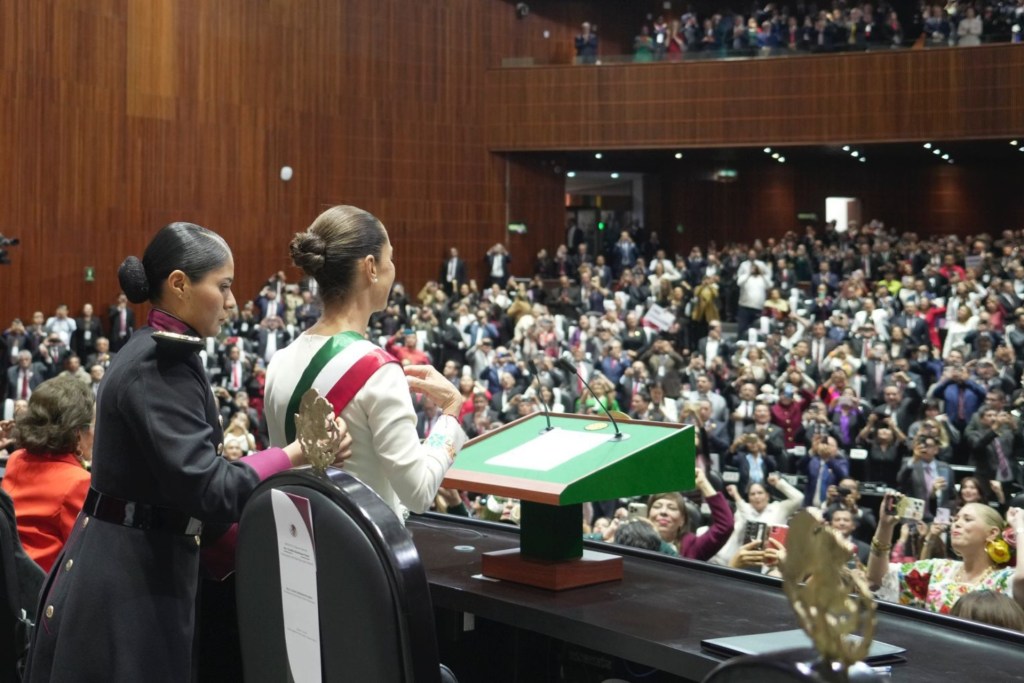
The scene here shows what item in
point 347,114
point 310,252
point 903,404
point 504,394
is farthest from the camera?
point 347,114

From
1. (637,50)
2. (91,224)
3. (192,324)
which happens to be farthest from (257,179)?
(192,324)

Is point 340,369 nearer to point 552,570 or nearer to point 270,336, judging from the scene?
point 552,570

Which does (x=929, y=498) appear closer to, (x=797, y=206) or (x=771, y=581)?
(x=771, y=581)

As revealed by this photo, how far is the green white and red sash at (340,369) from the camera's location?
5.72 ft

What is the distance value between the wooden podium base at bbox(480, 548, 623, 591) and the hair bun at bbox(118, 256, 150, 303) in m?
0.74

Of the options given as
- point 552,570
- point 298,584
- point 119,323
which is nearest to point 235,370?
point 119,323

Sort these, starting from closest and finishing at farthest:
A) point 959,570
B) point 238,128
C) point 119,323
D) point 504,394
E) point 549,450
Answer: point 549,450 → point 959,570 → point 504,394 → point 119,323 → point 238,128

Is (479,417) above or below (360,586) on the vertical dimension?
below

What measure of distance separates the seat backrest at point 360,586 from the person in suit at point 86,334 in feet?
43.1

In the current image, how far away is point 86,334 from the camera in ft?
44.9

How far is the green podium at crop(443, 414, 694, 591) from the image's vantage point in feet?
6.55

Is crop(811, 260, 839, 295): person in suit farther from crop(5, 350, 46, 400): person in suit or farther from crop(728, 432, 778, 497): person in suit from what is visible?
crop(5, 350, 46, 400): person in suit

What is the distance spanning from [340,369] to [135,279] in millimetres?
381

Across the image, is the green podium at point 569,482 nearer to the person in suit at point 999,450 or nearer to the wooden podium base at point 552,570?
the wooden podium base at point 552,570
